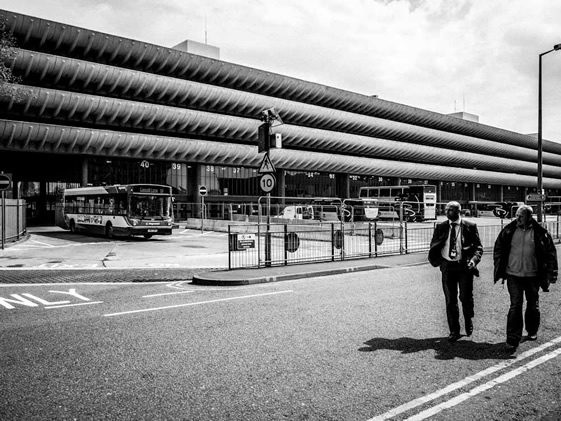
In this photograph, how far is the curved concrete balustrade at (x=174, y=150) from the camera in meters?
41.8

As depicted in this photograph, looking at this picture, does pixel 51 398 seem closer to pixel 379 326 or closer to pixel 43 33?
pixel 379 326

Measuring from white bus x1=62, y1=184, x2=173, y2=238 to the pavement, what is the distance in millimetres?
2804

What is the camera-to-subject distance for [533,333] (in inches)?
256

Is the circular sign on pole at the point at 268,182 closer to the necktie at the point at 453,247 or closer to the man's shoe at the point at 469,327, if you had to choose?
the necktie at the point at 453,247

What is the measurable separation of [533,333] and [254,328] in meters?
3.93

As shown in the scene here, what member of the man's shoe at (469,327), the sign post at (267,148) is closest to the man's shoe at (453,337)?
the man's shoe at (469,327)

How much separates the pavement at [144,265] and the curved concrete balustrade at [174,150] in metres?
22.5

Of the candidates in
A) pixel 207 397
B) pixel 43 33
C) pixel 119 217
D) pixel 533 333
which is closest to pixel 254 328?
pixel 207 397

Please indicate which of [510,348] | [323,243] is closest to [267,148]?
[323,243]

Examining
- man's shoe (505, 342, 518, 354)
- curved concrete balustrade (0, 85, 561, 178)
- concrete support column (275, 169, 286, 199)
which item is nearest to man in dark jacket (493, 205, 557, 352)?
man's shoe (505, 342, 518, 354)

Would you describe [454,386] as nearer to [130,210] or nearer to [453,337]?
[453,337]

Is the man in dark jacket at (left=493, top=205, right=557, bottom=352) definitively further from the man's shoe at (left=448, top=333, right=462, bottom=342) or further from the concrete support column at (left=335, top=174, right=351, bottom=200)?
the concrete support column at (left=335, top=174, right=351, bottom=200)

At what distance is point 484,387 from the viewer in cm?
477

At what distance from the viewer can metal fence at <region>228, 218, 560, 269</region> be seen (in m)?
14.7
